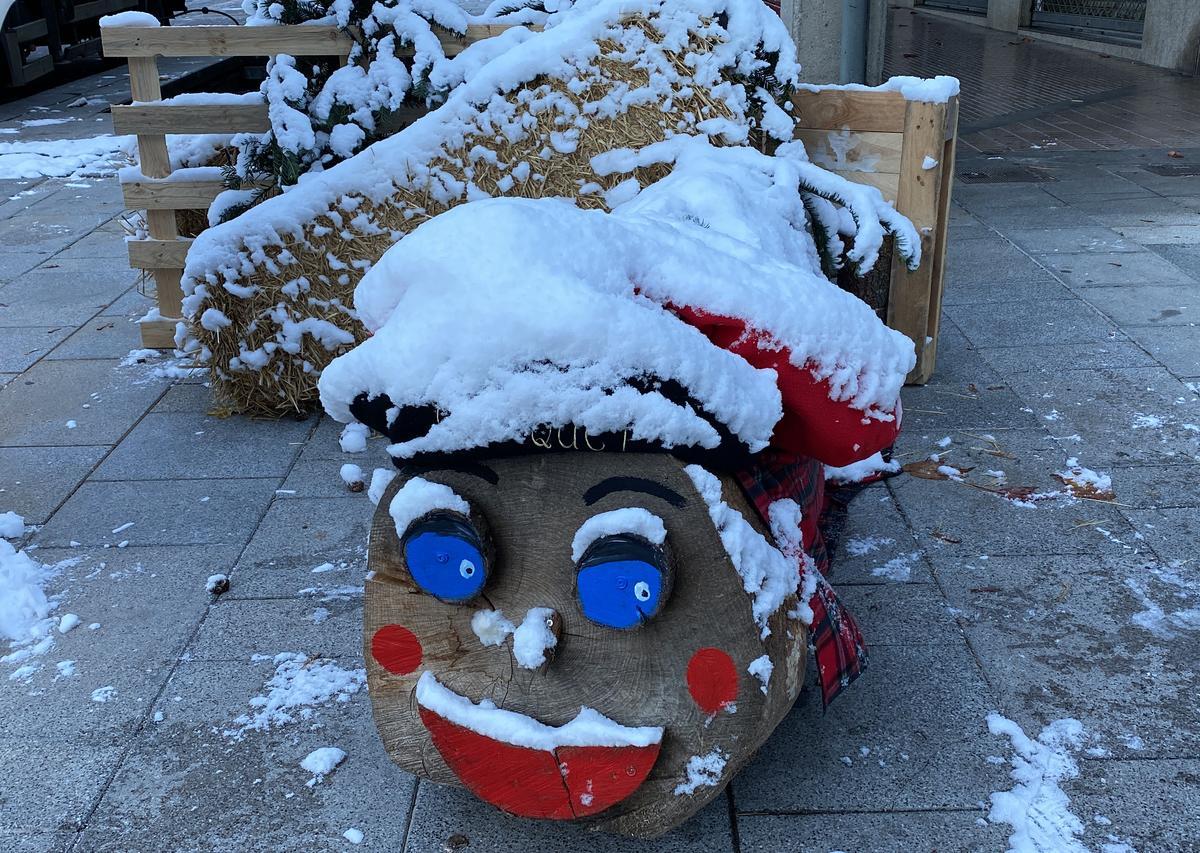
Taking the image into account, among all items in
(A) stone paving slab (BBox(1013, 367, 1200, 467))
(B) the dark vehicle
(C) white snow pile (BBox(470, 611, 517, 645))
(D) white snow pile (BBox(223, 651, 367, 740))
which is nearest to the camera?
(C) white snow pile (BBox(470, 611, 517, 645))

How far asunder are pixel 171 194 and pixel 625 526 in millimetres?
3783

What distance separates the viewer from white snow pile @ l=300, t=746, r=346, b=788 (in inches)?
106

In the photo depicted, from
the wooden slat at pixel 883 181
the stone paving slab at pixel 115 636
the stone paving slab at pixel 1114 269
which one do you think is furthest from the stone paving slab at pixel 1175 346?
the stone paving slab at pixel 115 636

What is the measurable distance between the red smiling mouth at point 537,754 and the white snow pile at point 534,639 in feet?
0.44

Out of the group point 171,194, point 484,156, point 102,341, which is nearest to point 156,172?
point 171,194

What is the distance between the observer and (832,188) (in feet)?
11.0

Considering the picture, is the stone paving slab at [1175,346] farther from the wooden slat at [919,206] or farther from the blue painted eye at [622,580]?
the blue painted eye at [622,580]

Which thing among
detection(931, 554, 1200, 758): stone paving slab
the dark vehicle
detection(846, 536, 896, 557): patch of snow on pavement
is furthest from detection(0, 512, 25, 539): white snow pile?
the dark vehicle

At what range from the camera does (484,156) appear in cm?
438

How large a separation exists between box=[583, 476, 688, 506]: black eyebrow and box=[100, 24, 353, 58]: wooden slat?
3.22 metres

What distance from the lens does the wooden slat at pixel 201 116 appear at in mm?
4898

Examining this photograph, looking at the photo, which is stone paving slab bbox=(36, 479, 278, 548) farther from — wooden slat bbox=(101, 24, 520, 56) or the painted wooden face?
wooden slat bbox=(101, 24, 520, 56)

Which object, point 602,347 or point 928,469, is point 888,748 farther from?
point 928,469

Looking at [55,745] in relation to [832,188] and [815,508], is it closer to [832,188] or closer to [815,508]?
[815,508]
